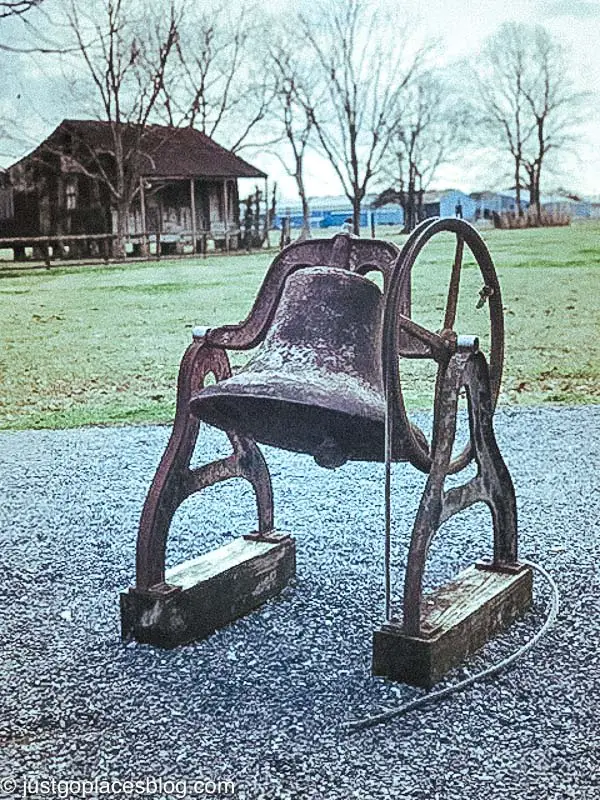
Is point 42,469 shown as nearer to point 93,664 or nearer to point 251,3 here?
A: point 93,664

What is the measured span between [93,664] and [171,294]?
3410mm

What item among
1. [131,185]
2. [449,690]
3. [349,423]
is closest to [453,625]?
[449,690]

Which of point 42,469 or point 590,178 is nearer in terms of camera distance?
point 42,469

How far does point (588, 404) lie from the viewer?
4.93 m

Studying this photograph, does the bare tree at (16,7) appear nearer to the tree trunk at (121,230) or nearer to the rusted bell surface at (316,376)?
the tree trunk at (121,230)

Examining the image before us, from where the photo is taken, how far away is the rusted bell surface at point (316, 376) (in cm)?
199

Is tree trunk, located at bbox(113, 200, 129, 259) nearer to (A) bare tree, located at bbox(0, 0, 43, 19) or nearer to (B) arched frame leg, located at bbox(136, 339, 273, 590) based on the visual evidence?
(A) bare tree, located at bbox(0, 0, 43, 19)

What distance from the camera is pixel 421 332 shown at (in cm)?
204

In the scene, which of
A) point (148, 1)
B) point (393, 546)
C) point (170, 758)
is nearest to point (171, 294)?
point (148, 1)

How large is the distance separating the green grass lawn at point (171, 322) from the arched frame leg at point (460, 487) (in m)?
2.72

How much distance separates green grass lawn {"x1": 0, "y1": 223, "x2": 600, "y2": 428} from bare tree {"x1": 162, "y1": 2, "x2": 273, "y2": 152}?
26.3 inches

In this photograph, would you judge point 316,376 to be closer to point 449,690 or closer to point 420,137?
point 449,690

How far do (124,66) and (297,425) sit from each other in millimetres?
3393

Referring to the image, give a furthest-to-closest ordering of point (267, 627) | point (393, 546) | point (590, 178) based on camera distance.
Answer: point (590, 178), point (393, 546), point (267, 627)
